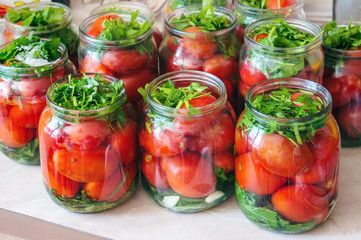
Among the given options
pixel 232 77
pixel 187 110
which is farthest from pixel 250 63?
pixel 187 110

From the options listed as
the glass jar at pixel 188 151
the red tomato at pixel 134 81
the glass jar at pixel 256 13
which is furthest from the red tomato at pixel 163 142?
the glass jar at pixel 256 13

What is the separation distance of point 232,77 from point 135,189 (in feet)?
0.89

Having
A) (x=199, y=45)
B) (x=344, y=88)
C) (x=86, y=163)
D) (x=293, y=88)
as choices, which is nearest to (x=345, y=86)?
(x=344, y=88)

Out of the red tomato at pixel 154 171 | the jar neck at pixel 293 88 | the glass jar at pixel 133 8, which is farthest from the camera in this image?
the glass jar at pixel 133 8

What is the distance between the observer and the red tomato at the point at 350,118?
3.05ft

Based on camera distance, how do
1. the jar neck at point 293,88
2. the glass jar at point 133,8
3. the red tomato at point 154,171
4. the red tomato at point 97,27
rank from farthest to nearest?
1. the glass jar at point 133,8
2. the red tomato at point 97,27
3. the red tomato at point 154,171
4. the jar neck at point 293,88

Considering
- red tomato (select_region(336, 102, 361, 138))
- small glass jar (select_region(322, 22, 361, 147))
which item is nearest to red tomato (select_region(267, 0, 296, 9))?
small glass jar (select_region(322, 22, 361, 147))

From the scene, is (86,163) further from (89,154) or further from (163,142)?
(163,142)

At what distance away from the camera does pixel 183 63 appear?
35.5 inches

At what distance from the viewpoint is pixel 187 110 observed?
2.43 ft

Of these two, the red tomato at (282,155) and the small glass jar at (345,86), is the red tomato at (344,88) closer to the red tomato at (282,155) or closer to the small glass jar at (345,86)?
the small glass jar at (345,86)

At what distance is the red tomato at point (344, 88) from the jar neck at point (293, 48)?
10 cm

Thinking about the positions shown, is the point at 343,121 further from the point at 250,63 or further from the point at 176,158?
the point at 176,158

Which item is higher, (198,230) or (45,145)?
(45,145)
